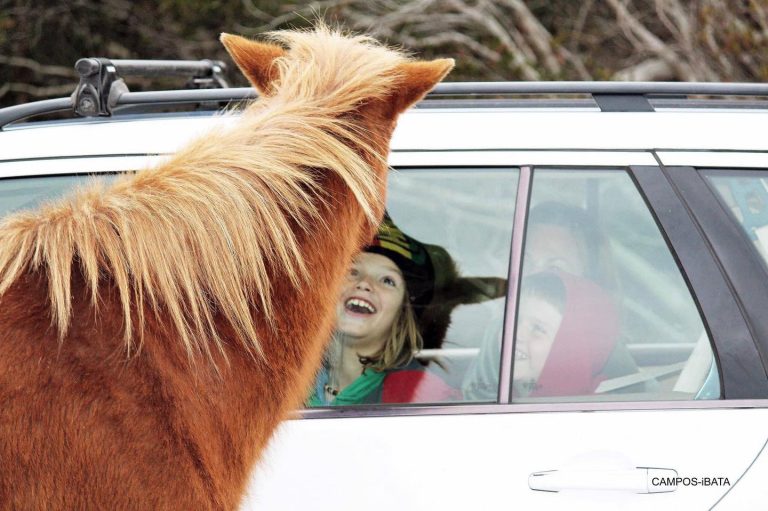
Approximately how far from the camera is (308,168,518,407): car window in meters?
2.13

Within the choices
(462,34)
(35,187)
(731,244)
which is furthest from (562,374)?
(462,34)

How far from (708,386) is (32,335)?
56.9 inches

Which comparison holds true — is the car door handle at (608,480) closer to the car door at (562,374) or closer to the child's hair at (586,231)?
the car door at (562,374)

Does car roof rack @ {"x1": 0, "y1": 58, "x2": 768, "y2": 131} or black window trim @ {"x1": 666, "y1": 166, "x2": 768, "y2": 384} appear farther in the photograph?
car roof rack @ {"x1": 0, "y1": 58, "x2": 768, "y2": 131}

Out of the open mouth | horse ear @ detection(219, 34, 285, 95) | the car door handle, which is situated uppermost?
horse ear @ detection(219, 34, 285, 95)

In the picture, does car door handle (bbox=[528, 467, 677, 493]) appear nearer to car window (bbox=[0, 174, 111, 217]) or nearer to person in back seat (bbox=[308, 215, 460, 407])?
person in back seat (bbox=[308, 215, 460, 407])

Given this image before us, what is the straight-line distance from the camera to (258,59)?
74.3 inches

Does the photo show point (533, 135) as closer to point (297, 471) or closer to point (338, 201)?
point (338, 201)

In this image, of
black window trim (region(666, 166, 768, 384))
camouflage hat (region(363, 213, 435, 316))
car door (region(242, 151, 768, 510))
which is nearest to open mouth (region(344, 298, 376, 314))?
camouflage hat (region(363, 213, 435, 316))

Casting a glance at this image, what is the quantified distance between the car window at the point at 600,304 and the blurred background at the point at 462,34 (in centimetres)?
488

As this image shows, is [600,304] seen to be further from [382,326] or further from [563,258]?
[382,326]

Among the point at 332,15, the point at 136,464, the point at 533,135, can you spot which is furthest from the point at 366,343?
the point at 332,15

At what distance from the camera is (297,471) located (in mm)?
1923

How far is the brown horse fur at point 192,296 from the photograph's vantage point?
4.35 ft
